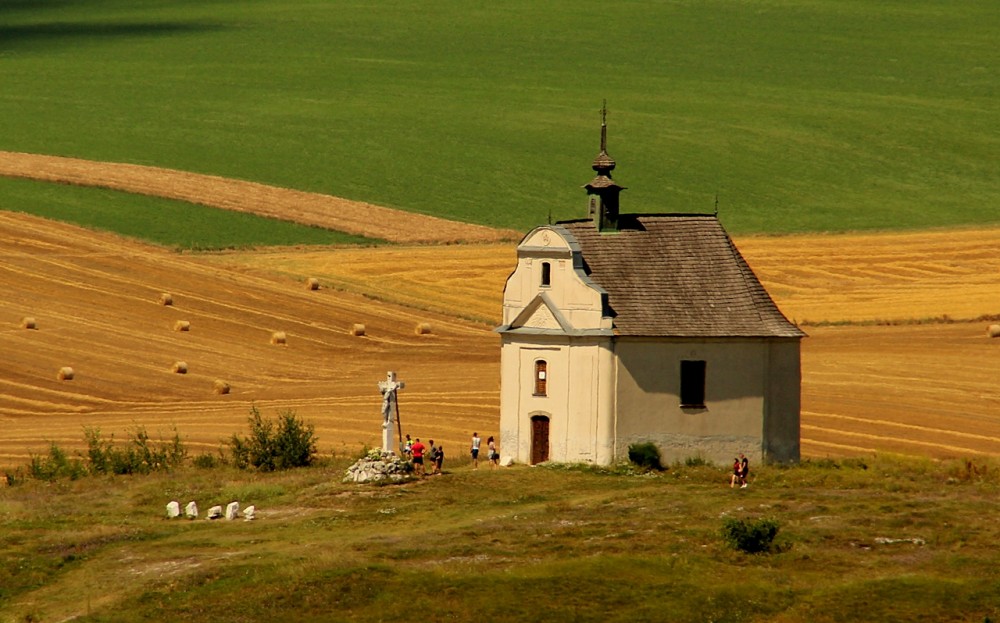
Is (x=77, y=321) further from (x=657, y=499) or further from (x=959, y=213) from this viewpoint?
(x=959, y=213)

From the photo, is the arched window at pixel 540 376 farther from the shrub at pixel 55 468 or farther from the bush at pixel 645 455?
the shrub at pixel 55 468

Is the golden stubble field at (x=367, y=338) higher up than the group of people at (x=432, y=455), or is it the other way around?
the golden stubble field at (x=367, y=338)

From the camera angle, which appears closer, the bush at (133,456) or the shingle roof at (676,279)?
the shingle roof at (676,279)

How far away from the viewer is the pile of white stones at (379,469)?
6041 cm

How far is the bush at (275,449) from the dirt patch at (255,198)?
151ft

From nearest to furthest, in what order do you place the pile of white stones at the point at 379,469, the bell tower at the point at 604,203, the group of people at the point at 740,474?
the group of people at the point at 740,474
the pile of white stones at the point at 379,469
the bell tower at the point at 604,203

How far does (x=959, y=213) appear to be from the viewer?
120688 millimetres

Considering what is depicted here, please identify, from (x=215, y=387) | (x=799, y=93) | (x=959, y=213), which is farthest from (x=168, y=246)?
(x=799, y=93)

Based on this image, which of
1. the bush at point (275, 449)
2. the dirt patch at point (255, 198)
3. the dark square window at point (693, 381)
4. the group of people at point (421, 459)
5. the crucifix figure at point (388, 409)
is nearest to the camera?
the group of people at point (421, 459)

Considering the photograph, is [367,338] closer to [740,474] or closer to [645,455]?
[645,455]

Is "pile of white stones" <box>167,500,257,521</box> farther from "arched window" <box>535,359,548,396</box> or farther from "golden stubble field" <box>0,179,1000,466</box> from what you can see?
"golden stubble field" <box>0,179,1000,466</box>

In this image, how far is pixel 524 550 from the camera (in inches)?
1965

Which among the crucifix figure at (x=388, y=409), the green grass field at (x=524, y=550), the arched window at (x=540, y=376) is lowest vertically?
the green grass field at (x=524, y=550)

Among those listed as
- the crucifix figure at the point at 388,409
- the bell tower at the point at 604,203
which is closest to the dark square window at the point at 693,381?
the bell tower at the point at 604,203
